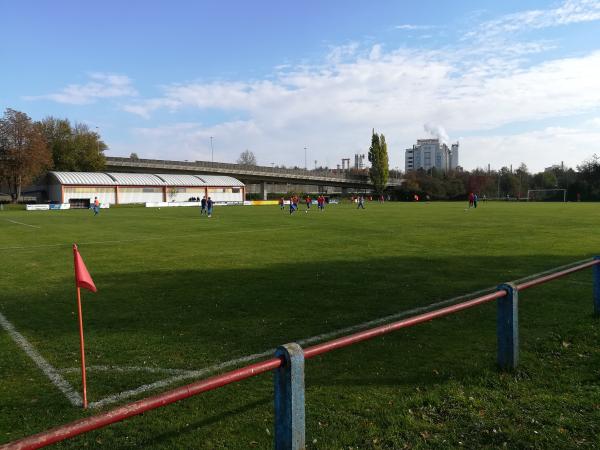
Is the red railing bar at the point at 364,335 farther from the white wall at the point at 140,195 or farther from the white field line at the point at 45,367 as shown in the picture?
the white wall at the point at 140,195

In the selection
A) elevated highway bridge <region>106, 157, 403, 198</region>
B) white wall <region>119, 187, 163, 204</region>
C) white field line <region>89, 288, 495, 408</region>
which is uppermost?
elevated highway bridge <region>106, 157, 403, 198</region>

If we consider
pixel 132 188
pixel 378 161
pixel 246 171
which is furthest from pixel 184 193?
pixel 378 161

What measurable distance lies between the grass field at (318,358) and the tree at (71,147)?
84065 millimetres

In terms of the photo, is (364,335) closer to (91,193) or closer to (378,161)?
(91,193)

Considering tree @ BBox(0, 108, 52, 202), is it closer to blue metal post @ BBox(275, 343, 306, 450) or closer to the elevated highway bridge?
the elevated highway bridge

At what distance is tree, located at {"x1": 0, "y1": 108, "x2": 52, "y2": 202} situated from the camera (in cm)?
7369

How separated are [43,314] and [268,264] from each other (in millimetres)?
6666

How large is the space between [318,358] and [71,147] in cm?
9592

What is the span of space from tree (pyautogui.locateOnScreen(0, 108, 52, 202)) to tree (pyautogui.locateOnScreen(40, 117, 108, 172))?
41.2ft

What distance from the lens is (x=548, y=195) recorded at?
110 m

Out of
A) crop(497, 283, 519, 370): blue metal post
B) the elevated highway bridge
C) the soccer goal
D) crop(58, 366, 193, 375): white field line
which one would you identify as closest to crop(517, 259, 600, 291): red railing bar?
crop(497, 283, 519, 370): blue metal post

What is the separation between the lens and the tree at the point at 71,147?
291 feet

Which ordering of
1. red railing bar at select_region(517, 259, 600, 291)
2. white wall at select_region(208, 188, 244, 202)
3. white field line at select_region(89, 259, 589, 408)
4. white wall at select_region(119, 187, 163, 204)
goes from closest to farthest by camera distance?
white field line at select_region(89, 259, 589, 408) < red railing bar at select_region(517, 259, 600, 291) < white wall at select_region(119, 187, 163, 204) < white wall at select_region(208, 188, 244, 202)

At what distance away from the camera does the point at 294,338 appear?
6.72 m
